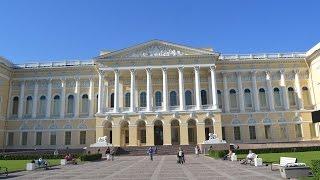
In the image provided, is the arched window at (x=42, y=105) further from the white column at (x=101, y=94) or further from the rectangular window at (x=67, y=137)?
the white column at (x=101, y=94)

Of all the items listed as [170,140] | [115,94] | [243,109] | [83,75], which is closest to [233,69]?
[243,109]

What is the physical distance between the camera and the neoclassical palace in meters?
53.4

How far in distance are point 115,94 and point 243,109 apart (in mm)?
20794

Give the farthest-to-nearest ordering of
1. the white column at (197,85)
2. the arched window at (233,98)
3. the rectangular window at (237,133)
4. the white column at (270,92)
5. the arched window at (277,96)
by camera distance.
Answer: the arched window at (233,98)
the arched window at (277,96)
the white column at (270,92)
the rectangular window at (237,133)
the white column at (197,85)

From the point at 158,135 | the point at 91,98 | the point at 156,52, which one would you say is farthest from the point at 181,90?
the point at 91,98

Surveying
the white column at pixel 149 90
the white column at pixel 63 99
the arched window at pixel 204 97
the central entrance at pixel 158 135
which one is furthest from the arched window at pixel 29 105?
the arched window at pixel 204 97

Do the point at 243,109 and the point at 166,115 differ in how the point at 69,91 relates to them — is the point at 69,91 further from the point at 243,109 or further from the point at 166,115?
the point at 243,109

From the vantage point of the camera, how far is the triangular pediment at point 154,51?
179 ft

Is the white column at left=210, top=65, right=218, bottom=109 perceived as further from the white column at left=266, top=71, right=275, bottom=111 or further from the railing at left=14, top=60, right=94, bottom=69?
the railing at left=14, top=60, right=94, bottom=69

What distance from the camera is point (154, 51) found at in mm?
54938

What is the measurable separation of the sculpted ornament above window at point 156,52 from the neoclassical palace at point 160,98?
6.2 inches

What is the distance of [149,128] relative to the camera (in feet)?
173

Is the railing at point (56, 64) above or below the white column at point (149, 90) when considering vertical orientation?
above

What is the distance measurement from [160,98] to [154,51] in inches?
315
